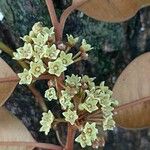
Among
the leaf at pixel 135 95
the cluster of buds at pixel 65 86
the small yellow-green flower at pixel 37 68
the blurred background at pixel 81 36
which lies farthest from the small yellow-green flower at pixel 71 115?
the blurred background at pixel 81 36

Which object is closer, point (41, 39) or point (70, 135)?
point (41, 39)

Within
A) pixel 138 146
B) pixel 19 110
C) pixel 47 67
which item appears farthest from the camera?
pixel 138 146

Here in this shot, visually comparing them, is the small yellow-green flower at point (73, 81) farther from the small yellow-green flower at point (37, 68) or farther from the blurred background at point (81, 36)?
the blurred background at point (81, 36)

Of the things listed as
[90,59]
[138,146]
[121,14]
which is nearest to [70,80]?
[121,14]

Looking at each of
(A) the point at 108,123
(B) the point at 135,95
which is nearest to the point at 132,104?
(B) the point at 135,95

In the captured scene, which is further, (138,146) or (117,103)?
(138,146)

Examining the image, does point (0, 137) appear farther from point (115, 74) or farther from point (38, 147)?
point (115, 74)

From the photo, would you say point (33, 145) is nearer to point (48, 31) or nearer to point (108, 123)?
point (108, 123)
